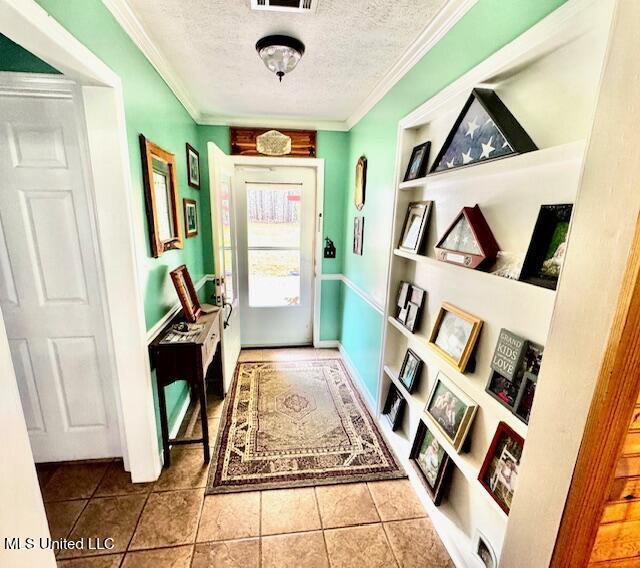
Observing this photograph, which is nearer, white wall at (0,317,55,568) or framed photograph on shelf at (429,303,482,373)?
white wall at (0,317,55,568)

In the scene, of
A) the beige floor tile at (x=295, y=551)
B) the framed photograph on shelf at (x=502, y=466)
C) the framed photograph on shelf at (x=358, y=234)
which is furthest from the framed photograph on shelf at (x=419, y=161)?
the beige floor tile at (x=295, y=551)

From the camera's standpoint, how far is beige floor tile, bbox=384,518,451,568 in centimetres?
136

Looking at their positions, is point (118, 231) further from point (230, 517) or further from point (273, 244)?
point (273, 244)

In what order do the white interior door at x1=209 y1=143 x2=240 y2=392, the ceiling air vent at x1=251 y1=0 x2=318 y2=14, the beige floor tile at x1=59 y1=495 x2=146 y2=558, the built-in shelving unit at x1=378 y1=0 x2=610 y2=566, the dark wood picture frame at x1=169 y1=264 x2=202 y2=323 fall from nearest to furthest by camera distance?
the built-in shelving unit at x1=378 y1=0 x2=610 y2=566 < the ceiling air vent at x1=251 y1=0 x2=318 y2=14 < the beige floor tile at x1=59 y1=495 x2=146 y2=558 < the dark wood picture frame at x1=169 y1=264 x2=202 y2=323 < the white interior door at x1=209 y1=143 x2=240 y2=392

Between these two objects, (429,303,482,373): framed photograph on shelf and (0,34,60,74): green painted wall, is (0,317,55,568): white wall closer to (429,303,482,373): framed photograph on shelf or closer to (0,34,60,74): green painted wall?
(0,34,60,74): green painted wall

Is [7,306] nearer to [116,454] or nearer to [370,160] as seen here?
[116,454]

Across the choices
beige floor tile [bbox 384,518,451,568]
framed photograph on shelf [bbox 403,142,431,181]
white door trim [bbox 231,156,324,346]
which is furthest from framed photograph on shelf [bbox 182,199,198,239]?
beige floor tile [bbox 384,518,451,568]

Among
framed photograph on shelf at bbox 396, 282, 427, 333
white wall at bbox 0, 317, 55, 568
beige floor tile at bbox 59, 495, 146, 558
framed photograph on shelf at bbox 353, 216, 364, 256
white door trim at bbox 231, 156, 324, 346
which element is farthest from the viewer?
white door trim at bbox 231, 156, 324, 346

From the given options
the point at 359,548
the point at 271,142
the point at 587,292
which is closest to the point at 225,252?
the point at 271,142

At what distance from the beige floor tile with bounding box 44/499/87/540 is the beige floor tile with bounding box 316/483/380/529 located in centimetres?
121

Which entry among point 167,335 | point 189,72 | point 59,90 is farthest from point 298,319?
point 59,90

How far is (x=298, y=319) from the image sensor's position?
11.6 feet

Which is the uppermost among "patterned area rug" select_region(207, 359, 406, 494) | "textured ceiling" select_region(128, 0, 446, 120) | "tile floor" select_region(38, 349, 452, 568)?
"textured ceiling" select_region(128, 0, 446, 120)

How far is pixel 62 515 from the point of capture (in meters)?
1.51
